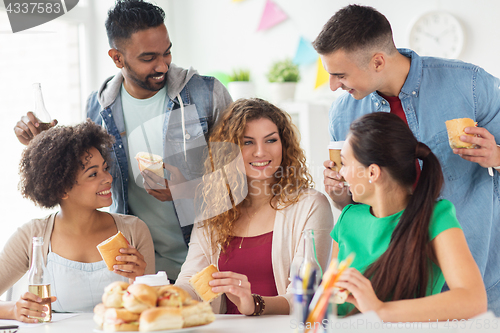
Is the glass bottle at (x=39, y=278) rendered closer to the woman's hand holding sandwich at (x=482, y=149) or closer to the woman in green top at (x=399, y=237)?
the woman in green top at (x=399, y=237)

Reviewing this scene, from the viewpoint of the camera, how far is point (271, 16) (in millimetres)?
4113

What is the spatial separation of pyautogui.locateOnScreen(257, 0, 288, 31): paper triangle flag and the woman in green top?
2.84 meters

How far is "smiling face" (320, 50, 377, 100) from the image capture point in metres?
1.73

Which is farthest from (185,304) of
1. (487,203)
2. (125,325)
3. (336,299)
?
(487,203)

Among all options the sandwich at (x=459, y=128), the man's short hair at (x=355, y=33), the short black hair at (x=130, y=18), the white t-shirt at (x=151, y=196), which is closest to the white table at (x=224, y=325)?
the white t-shirt at (x=151, y=196)

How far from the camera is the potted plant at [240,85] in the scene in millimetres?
4012

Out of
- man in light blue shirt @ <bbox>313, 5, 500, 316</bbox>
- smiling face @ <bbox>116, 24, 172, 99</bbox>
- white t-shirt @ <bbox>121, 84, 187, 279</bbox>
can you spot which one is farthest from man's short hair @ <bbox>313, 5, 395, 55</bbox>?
white t-shirt @ <bbox>121, 84, 187, 279</bbox>

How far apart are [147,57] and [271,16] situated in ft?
7.72

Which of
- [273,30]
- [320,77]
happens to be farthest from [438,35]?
[273,30]

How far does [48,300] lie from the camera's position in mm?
1440

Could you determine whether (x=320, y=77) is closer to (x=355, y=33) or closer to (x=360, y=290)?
(x=355, y=33)

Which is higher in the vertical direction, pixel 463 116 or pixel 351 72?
pixel 351 72

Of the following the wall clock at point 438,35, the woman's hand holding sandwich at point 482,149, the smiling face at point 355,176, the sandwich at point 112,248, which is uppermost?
the wall clock at point 438,35

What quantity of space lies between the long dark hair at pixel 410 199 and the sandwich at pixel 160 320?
0.57 metres
